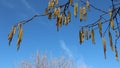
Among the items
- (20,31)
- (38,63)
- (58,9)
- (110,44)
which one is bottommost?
(38,63)

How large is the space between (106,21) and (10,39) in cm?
75

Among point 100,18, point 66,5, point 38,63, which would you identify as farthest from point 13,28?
point 38,63

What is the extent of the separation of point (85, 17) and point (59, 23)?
0.19 meters

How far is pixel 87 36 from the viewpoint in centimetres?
202

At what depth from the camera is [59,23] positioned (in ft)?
6.47

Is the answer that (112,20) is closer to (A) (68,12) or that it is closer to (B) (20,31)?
→ (A) (68,12)

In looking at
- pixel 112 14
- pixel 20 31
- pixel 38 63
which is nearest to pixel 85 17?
pixel 112 14

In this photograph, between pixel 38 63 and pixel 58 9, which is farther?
pixel 38 63

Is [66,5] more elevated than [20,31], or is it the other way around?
[66,5]

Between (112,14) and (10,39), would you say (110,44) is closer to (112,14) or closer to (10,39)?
(112,14)

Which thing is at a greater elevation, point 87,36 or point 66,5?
point 66,5

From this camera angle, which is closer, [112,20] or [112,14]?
[112,20]

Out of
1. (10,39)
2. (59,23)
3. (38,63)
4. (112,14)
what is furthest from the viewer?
(38,63)

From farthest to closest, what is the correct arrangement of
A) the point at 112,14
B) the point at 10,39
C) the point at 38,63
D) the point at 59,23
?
1. the point at 38,63
2. the point at 112,14
3. the point at 59,23
4. the point at 10,39
